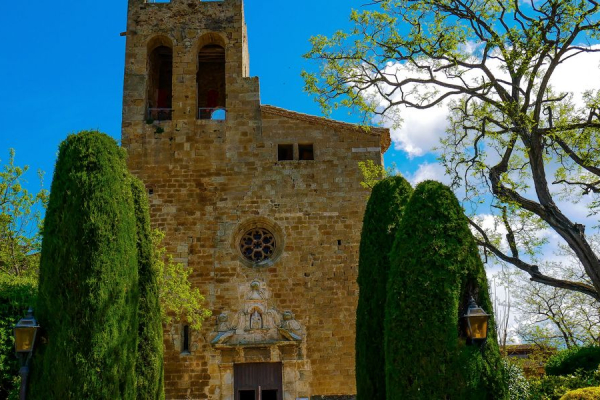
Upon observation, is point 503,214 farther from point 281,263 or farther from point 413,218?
point 281,263

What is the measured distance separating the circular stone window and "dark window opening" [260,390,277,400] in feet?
9.97

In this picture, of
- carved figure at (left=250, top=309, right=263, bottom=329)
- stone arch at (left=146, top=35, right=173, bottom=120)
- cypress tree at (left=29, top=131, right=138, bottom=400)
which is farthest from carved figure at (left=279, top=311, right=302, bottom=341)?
cypress tree at (left=29, top=131, right=138, bottom=400)

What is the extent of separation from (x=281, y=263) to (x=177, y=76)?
5.92m

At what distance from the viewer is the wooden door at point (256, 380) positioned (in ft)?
48.8

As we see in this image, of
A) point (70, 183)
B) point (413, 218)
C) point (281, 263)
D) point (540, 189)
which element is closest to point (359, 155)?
point (281, 263)

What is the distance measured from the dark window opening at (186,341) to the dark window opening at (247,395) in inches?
Result: 63.8

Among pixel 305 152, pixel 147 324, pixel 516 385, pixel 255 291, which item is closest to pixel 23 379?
pixel 147 324

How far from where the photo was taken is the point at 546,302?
20.3m

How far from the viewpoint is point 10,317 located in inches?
504

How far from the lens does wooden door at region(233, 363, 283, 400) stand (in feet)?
48.8

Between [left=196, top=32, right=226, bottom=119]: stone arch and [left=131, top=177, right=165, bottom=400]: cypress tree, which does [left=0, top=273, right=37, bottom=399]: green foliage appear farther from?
[left=196, top=32, right=226, bottom=119]: stone arch

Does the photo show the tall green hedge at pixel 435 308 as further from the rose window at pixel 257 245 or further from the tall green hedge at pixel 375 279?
the rose window at pixel 257 245

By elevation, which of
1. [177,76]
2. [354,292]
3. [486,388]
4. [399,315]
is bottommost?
[486,388]

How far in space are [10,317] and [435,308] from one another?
9.13 m
